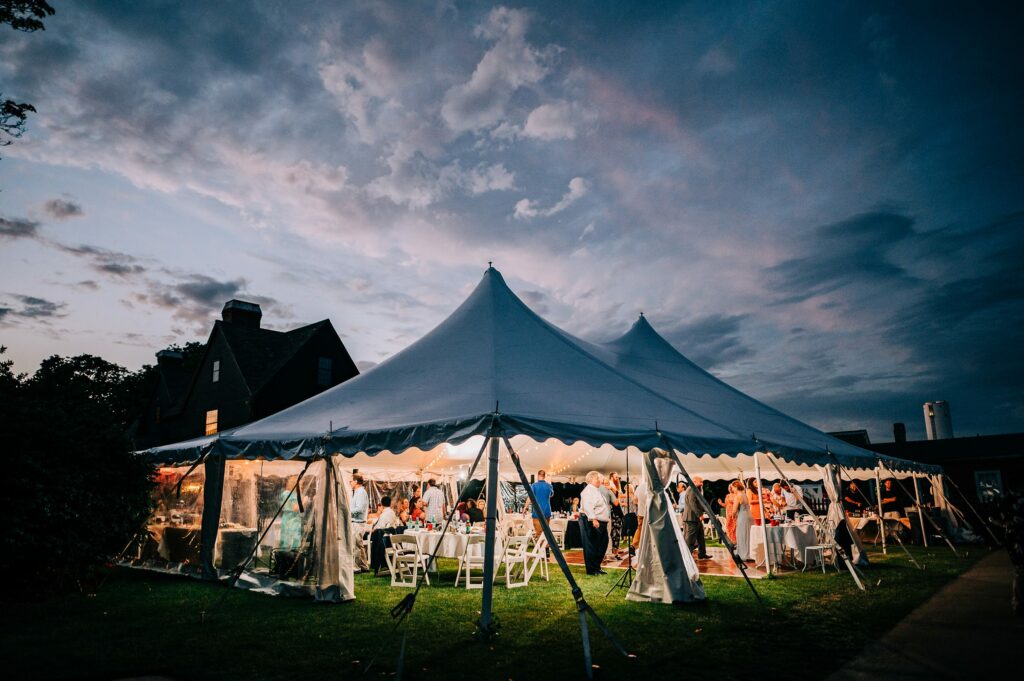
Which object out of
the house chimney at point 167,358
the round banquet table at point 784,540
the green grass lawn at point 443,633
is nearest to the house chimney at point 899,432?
the round banquet table at point 784,540

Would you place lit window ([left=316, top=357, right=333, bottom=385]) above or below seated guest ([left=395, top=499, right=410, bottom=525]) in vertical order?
above

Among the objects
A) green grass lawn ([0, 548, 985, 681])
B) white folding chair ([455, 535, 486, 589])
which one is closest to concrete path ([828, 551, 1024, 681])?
green grass lawn ([0, 548, 985, 681])

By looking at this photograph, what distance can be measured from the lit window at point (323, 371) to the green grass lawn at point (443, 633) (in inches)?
760

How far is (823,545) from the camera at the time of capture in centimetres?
1130

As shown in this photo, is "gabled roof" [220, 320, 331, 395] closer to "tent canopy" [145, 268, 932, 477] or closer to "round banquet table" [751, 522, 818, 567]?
"tent canopy" [145, 268, 932, 477]

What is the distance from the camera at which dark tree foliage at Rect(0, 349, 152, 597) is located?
8.22 meters

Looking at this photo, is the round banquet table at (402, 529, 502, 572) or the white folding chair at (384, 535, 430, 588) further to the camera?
the round banquet table at (402, 529, 502, 572)

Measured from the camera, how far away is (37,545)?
8.25 meters

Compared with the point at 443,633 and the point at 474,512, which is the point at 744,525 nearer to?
the point at 474,512

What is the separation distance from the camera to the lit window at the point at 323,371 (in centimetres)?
2859

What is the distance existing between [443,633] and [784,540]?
27.0ft

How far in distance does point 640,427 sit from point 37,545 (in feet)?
26.9

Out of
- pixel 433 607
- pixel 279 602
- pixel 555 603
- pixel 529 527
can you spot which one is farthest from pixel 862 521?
pixel 279 602

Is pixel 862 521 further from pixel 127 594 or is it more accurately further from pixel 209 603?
pixel 127 594
